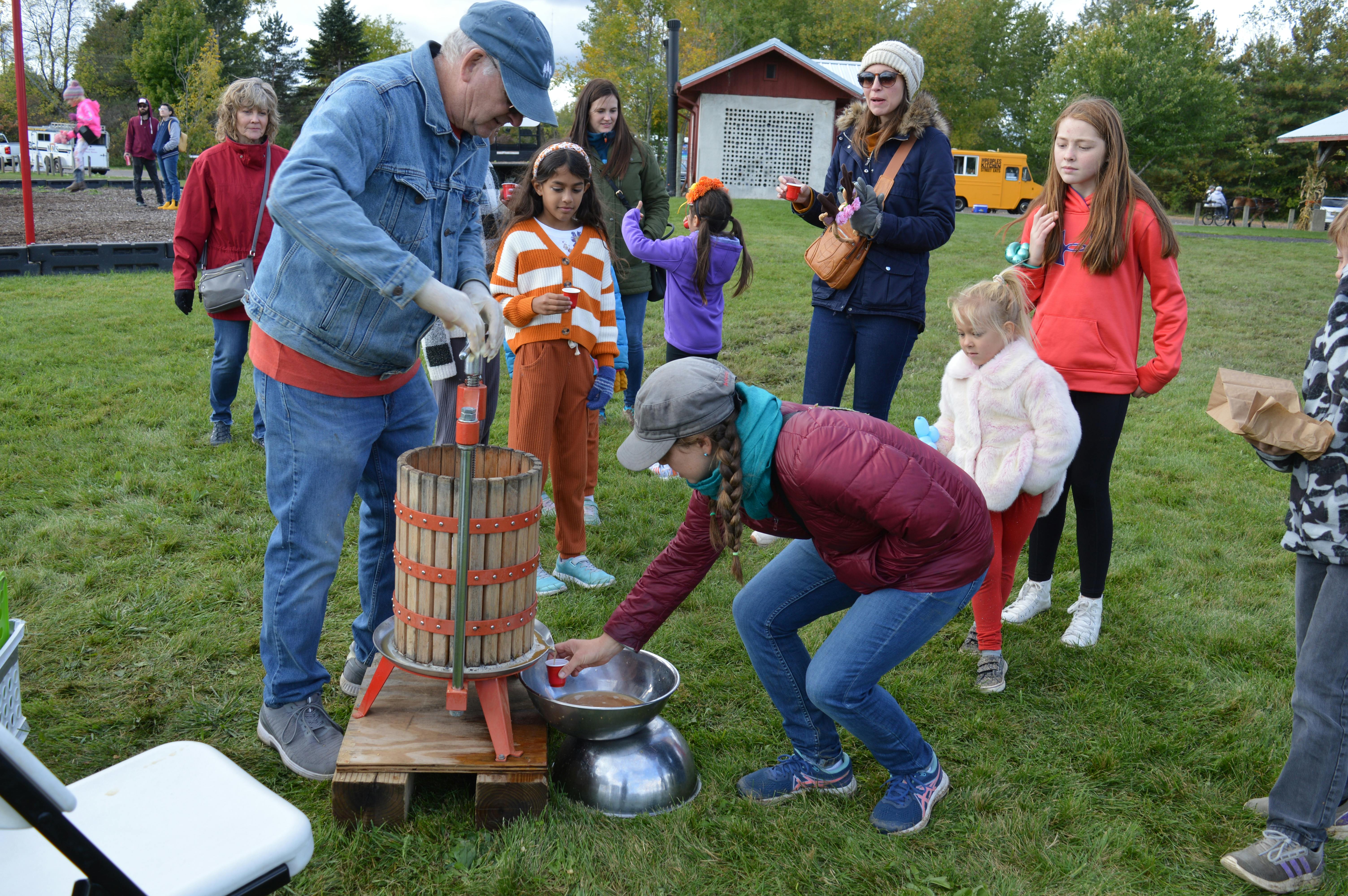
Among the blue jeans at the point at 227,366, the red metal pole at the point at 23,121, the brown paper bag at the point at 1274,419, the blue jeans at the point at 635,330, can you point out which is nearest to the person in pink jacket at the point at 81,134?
the red metal pole at the point at 23,121

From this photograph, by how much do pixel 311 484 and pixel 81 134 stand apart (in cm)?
2996

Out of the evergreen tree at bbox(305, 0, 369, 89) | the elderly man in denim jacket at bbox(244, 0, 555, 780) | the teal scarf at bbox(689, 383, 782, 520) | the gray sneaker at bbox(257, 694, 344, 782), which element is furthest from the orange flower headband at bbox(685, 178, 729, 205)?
the evergreen tree at bbox(305, 0, 369, 89)

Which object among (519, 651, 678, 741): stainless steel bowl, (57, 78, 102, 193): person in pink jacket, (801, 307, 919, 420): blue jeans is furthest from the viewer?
(57, 78, 102, 193): person in pink jacket

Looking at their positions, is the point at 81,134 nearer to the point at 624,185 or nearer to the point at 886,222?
the point at 624,185

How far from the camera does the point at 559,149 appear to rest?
392 centimetres

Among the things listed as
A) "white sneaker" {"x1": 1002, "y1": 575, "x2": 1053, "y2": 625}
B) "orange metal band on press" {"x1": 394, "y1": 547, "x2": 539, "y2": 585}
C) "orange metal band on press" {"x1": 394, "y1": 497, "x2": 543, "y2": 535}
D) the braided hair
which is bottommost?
"white sneaker" {"x1": 1002, "y1": 575, "x2": 1053, "y2": 625}

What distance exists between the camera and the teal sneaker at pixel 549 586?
4.22 m

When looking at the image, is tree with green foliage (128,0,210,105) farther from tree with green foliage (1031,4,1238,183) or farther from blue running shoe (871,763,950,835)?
blue running shoe (871,763,950,835)

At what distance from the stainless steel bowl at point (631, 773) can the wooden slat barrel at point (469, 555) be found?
0.39 metres

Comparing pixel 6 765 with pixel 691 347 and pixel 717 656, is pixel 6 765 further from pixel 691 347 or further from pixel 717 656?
pixel 691 347

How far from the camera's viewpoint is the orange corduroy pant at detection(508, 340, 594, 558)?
13.1ft

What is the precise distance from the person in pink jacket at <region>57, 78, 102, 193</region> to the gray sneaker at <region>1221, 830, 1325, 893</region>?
24.7 meters

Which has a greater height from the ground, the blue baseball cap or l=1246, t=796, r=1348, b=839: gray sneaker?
the blue baseball cap

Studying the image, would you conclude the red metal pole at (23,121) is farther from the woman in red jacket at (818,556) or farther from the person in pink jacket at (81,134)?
the woman in red jacket at (818,556)
